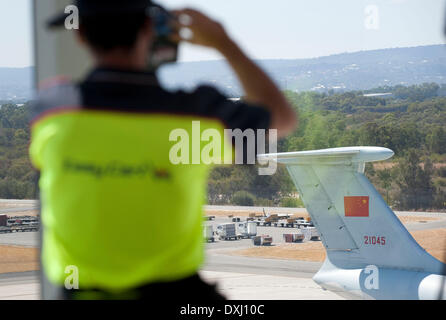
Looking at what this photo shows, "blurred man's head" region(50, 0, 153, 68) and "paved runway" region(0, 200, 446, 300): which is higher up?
"blurred man's head" region(50, 0, 153, 68)

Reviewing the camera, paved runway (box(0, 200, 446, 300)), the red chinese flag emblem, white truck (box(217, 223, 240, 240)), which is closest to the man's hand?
the camera

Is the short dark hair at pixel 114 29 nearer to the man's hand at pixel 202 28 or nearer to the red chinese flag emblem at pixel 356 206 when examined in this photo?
the man's hand at pixel 202 28

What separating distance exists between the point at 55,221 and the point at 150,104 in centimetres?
18

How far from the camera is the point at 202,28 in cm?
84

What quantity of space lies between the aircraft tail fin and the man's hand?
4492 millimetres

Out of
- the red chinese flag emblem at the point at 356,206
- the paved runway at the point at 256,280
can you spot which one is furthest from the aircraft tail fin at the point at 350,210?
the paved runway at the point at 256,280

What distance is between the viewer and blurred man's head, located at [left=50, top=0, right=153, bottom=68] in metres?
0.76

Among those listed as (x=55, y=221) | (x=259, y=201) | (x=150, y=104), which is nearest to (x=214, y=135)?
(x=150, y=104)

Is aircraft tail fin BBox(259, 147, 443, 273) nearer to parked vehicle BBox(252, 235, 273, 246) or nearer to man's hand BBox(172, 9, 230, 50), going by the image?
man's hand BBox(172, 9, 230, 50)

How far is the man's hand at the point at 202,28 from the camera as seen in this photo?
0.84m

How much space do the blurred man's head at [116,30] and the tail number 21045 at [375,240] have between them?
16.4 feet
